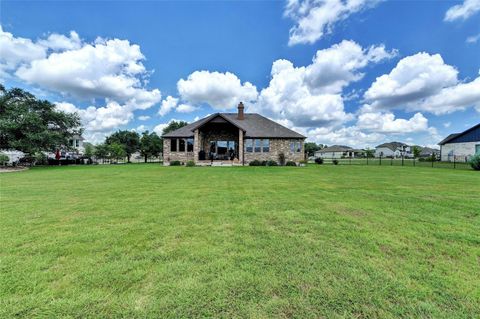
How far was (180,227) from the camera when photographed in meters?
3.91

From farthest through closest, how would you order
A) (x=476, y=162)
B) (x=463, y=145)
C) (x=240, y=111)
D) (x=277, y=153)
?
(x=463, y=145) < (x=240, y=111) < (x=277, y=153) < (x=476, y=162)

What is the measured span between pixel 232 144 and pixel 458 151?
33.0 meters

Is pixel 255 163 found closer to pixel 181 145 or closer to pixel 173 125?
pixel 181 145

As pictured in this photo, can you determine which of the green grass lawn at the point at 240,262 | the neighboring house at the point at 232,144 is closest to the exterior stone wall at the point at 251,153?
the neighboring house at the point at 232,144

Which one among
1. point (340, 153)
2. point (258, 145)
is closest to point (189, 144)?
point (258, 145)

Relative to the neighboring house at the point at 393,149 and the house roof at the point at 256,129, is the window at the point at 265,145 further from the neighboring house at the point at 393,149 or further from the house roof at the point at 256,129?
the neighboring house at the point at 393,149

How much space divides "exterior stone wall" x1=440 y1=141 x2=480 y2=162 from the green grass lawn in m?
34.3

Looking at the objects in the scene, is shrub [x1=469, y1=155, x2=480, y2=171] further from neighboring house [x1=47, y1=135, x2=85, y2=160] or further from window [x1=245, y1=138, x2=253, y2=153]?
neighboring house [x1=47, y1=135, x2=85, y2=160]

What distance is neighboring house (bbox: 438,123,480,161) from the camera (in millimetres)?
27516

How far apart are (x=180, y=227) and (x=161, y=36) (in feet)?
60.6

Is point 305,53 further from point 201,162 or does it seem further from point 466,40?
point 201,162

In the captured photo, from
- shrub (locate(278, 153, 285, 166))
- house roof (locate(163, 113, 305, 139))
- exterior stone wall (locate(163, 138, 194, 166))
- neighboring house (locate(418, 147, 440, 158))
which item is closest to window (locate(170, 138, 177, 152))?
exterior stone wall (locate(163, 138, 194, 166))

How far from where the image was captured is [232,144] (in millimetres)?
23734

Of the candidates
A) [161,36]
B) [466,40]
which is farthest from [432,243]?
[466,40]
